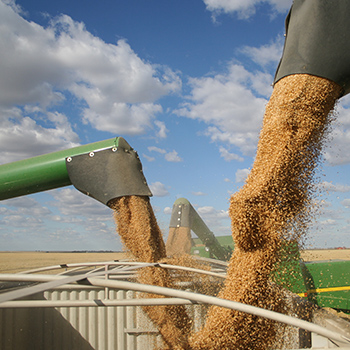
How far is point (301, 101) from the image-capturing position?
6.95 ft

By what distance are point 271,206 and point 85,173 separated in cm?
166

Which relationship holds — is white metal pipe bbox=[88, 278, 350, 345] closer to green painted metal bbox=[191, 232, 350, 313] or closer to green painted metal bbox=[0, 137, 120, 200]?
green painted metal bbox=[0, 137, 120, 200]

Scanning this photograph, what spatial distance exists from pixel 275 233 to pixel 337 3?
1.41 m

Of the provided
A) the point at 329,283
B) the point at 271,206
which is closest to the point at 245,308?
the point at 271,206

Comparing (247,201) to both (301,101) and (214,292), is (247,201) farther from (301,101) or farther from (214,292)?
(214,292)

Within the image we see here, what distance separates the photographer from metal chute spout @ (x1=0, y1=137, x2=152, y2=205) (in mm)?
3016

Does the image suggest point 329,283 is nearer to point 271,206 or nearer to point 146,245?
point 146,245

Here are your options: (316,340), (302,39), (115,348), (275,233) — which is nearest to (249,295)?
(275,233)

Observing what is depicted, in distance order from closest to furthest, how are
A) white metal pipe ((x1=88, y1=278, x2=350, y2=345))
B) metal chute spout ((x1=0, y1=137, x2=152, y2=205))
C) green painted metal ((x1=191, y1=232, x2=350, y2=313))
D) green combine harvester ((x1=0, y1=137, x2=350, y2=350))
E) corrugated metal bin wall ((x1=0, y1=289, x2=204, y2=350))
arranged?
1. white metal pipe ((x1=88, y1=278, x2=350, y2=345))
2. green combine harvester ((x1=0, y1=137, x2=350, y2=350))
3. metal chute spout ((x1=0, y1=137, x2=152, y2=205))
4. corrugated metal bin wall ((x1=0, y1=289, x2=204, y2=350))
5. green painted metal ((x1=191, y1=232, x2=350, y2=313))

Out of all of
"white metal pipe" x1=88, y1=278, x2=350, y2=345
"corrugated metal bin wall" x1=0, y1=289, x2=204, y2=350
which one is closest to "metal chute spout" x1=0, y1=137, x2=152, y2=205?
"corrugated metal bin wall" x1=0, y1=289, x2=204, y2=350

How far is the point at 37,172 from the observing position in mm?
3023

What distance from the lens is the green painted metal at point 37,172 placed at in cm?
302

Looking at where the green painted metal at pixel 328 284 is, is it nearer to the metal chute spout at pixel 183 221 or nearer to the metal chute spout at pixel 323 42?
the metal chute spout at pixel 183 221

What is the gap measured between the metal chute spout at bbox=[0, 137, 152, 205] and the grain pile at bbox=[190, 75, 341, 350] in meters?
1.24
